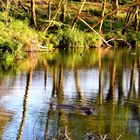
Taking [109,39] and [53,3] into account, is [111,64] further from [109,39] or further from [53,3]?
[53,3]

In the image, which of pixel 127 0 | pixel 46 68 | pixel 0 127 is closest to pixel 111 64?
pixel 46 68

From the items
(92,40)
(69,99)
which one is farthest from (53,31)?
(69,99)

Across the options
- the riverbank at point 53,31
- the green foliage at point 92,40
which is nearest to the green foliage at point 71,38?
the riverbank at point 53,31

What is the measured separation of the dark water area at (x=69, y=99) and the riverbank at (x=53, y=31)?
164 inches

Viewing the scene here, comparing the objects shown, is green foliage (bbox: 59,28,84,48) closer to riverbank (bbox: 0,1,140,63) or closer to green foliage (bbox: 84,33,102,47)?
riverbank (bbox: 0,1,140,63)

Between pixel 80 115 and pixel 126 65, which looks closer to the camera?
pixel 80 115

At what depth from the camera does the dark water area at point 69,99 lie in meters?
18.8

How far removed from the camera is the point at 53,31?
58562mm

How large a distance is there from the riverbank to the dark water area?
416 centimetres

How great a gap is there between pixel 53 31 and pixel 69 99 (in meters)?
33.5

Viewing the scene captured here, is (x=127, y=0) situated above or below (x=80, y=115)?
above

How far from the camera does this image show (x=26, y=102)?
2423 cm

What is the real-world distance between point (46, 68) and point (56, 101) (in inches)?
A: 540

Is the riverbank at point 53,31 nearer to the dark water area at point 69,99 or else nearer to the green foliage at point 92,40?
the green foliage at point 92,40
